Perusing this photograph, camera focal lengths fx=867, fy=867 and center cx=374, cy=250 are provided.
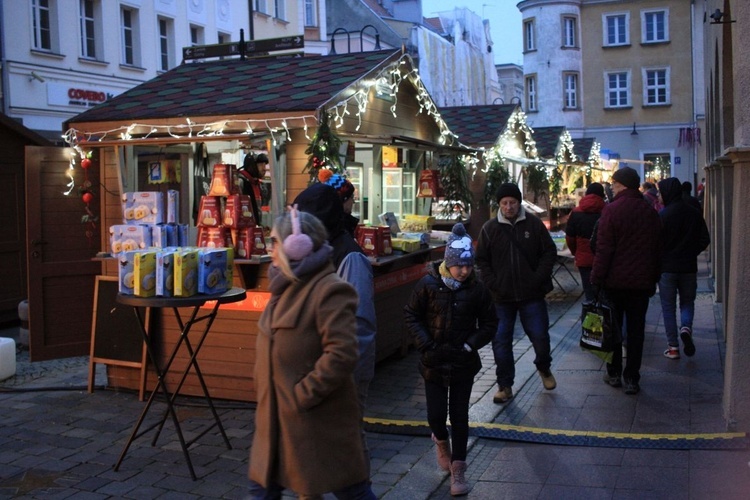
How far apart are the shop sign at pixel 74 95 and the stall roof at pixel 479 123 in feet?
27.2

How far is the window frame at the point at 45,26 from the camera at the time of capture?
61.6 feet

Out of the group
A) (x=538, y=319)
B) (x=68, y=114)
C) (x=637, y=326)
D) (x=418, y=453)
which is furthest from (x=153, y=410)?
(x=68, y=114)

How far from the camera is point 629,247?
685 cm

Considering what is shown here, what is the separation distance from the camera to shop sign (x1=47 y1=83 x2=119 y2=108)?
62.6 ft

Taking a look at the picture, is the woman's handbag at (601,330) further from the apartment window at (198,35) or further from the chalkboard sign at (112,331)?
the apartment window at (198,35)

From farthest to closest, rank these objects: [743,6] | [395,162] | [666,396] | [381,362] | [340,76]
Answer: [395,162], [381,362], [340,76], [666,396], [743,6]

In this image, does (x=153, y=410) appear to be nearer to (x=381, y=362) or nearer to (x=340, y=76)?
(x=381, y=362)

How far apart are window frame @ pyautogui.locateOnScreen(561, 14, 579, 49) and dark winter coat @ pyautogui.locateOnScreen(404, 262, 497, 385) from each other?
38060mm

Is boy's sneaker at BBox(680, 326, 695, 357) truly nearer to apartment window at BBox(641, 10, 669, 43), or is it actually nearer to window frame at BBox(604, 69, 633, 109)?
window frame at BBox(604, 69, 633, 109)

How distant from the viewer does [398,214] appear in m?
10.5

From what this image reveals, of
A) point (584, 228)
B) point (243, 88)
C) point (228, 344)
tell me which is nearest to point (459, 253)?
point (228, 344)

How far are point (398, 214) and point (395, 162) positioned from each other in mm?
673

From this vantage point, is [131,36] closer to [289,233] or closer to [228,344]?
[228,344]

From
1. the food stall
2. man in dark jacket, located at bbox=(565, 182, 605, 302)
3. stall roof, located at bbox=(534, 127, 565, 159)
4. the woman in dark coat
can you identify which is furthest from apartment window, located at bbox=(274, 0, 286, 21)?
the woman in dark coat
